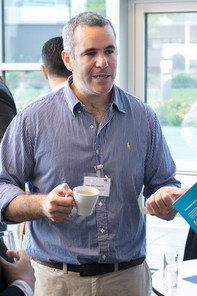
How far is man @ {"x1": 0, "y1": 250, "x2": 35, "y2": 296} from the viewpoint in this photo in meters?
1.96

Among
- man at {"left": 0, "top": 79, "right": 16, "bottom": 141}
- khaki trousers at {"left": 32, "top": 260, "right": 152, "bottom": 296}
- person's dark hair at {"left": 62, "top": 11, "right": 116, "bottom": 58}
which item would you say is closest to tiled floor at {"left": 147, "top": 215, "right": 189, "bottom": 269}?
man at {"left": 0, "top": 79, "right": 16, "bottom": 141}

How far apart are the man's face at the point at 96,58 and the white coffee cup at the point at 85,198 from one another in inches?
18.0

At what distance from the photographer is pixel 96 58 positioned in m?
2.38

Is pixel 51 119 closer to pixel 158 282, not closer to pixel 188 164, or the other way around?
pixel 158 282

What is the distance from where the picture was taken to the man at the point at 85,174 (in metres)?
2.38

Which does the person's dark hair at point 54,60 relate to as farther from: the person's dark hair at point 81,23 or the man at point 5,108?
→ the person's dark hair at point 81,23

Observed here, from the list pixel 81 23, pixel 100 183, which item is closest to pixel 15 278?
pixel 100 183

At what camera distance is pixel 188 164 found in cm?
457

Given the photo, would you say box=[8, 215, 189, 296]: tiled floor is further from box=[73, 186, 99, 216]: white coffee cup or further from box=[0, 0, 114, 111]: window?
box=[73, 186, 99, 216]: white coffee cup

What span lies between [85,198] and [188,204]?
0.37 meters

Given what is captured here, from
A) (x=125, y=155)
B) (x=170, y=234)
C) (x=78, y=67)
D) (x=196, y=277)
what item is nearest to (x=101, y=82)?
(x=78, y=67)

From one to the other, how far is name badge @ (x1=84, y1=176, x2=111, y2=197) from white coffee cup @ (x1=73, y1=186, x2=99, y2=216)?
0.73 ft

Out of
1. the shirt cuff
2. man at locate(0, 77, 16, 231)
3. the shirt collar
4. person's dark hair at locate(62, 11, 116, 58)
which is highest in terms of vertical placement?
person's dark hair at locate(62, 11, 116, 58)

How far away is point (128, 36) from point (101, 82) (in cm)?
232
